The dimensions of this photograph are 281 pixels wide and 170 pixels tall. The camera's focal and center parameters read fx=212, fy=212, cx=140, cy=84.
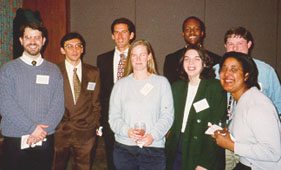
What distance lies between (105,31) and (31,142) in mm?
2912

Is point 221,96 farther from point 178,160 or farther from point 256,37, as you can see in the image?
point 256,37

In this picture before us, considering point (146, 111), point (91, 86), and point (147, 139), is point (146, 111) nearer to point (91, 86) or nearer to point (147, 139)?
point (147, 139)

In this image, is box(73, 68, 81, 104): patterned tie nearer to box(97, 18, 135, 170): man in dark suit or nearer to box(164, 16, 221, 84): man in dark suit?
box(97, 18, 135, 170): man in dark suit

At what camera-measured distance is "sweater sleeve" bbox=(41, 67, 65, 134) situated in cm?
217

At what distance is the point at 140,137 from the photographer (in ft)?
5.77

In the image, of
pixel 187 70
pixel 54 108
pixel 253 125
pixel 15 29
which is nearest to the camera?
pixel 253 125

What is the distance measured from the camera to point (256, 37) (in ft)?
14.3

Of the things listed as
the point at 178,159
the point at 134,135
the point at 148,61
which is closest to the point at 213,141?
the point at 178,159

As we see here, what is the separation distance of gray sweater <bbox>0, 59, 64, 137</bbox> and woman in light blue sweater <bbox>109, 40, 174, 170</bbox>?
0.68 metres

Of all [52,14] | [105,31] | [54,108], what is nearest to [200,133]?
[54,108]

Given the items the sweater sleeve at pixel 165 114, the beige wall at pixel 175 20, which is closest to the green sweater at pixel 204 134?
the sweater sleeve at pixel 165 114

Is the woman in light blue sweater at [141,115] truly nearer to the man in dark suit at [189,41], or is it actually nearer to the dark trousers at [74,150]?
the dark trousers at [74,150]

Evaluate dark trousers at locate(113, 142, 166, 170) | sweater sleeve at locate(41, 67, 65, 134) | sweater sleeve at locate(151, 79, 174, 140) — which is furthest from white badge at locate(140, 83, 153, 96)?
sweater sleeve at locate(41, 67, 65, 134)

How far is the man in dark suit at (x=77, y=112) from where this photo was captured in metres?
2.39
